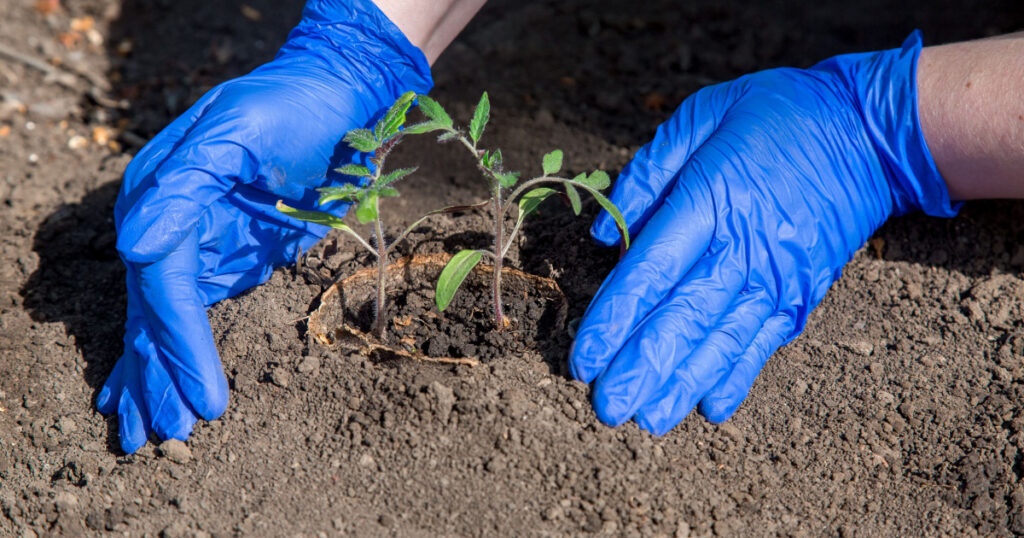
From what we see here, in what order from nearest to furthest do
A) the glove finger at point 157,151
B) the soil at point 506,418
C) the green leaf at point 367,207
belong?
the green leaf at point 367,207 < the soil at point 506,418 < the glove finger at point 157,151

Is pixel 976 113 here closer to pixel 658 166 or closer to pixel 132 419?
pixel 658 166

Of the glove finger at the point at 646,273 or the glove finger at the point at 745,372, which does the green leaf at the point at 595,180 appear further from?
the glove finger at the point at 745,372

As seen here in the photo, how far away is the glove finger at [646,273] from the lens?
6.63 ft

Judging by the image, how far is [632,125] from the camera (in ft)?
11.1

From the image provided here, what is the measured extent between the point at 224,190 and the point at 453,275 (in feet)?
2.44

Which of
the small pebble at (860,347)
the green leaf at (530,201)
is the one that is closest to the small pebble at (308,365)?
the green leaf at (530,201)

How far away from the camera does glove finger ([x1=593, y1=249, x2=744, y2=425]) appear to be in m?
1.98

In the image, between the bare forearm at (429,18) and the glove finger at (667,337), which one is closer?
the glove finger at (667,337)

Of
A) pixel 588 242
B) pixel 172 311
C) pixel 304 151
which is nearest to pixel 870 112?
pixel 588 242

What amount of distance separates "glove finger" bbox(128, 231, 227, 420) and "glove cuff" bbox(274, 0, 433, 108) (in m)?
0.83

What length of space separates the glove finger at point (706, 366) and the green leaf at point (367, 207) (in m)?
0.86

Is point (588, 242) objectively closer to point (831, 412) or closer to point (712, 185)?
point (712, 185)

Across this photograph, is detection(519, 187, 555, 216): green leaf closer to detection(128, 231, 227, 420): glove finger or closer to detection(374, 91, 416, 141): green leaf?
detection(374, 91, 416, 141): green leaf

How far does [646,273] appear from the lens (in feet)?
7.09
